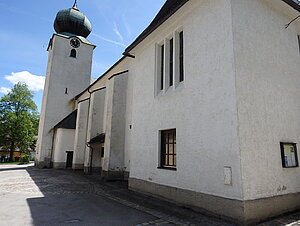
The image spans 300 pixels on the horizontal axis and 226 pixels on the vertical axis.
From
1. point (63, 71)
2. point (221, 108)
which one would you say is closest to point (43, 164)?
point (63, 71)

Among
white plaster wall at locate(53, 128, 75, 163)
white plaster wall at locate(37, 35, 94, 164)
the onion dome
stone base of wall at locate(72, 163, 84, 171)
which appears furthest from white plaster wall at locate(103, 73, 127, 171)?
the onion dome

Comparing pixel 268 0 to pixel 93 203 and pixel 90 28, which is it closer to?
pixel 93 203

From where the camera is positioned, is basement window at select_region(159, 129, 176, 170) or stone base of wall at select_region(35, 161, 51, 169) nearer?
basement window at select_region(159, 129, 176, 170)

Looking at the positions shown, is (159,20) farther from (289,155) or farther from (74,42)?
(74,42)

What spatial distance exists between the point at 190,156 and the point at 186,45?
12.2 ft

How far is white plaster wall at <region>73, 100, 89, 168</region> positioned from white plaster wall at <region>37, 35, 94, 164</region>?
6.06m

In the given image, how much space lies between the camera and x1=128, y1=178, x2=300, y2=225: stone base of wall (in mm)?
4602

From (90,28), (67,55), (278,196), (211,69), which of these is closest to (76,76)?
(67,55)

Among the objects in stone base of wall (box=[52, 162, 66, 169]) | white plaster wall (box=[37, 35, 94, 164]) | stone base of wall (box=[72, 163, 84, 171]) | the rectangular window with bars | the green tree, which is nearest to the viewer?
the rectangular window with bars

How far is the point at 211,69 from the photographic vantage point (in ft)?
19.7

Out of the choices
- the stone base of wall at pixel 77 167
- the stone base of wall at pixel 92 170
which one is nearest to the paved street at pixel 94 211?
the stone base of wall at pixel 92 170

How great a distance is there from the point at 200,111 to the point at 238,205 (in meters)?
2.63

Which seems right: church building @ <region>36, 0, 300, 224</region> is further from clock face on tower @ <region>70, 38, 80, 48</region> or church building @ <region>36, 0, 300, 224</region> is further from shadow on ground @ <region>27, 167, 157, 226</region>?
clock face on tower @ <region>70, 38, 80, 48</region>

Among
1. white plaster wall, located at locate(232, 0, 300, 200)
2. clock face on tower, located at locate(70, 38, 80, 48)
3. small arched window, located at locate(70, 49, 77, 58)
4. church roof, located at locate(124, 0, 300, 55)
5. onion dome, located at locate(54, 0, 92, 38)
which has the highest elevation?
onion dome, located at locate(54, 0, 92, 38)
